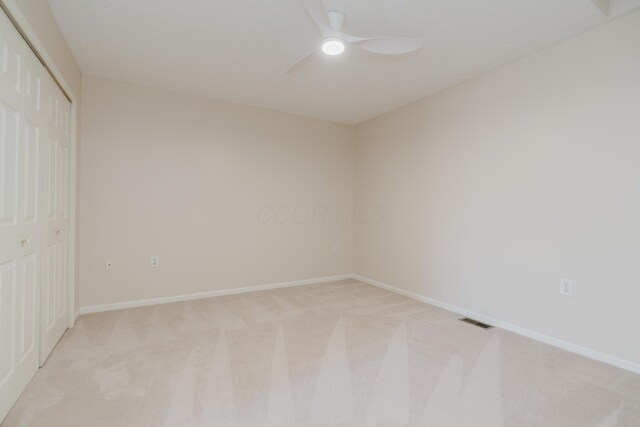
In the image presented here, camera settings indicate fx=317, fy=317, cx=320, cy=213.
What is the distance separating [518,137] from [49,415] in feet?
12.1

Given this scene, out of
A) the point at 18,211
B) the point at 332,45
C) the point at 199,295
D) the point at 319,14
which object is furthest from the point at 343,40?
the point at 199,295

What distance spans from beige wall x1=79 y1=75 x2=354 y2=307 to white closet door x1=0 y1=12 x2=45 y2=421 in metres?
1.30

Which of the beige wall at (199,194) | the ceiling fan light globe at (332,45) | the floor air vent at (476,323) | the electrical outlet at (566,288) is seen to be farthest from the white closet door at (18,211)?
the electrical outlet at (566,288)

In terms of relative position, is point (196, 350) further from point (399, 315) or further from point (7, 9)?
point (7, 9)

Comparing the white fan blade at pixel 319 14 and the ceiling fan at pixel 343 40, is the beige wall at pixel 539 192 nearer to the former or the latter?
the ceiling fan at pixel 343 40

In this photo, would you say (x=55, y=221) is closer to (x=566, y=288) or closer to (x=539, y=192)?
(x=539, y=192)

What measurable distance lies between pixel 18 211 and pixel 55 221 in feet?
2.47

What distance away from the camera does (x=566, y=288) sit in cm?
244

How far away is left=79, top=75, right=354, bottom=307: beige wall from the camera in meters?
3.23

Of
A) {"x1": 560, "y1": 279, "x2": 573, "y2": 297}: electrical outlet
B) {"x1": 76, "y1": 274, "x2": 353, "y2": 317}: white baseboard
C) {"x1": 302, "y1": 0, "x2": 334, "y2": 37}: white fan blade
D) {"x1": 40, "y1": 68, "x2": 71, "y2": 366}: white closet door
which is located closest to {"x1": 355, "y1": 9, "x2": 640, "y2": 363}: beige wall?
{"x1": 560, "y1": 279, "x2": 573, "y2": 297}: electrical outlet

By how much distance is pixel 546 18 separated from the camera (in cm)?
218

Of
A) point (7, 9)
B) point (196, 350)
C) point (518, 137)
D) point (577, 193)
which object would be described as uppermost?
point (7, 9)

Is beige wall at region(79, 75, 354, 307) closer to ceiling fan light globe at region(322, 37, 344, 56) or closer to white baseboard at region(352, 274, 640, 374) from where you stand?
white baseboard at region(352, 274, 640, 374)

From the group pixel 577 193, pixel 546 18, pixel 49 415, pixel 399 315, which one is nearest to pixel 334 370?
pixel 399 315
